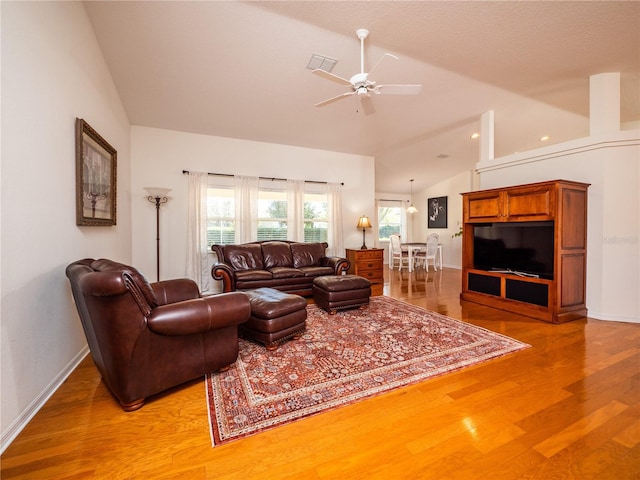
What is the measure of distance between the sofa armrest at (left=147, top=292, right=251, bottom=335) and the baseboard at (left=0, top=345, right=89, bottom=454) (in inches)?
31.7

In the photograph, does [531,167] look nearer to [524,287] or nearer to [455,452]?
[524,287]

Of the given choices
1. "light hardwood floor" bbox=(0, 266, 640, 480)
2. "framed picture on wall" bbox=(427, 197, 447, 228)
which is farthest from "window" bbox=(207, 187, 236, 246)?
"framed picture on wall" bbox=(427, 197, 447, 228)

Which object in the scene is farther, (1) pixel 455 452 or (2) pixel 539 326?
(2) pixel 539 326

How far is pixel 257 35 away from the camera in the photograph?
9.46 ft

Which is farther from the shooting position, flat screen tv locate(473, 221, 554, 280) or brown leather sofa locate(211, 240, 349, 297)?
brown leather sofa locate(211, 240, 349, 297)

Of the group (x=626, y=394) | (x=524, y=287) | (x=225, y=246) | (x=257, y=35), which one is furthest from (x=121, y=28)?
(x=524, y=287)

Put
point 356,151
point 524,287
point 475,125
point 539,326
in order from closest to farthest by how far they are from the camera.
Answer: point 539,326 → point 524,287 → point 475,125 → point 356,151

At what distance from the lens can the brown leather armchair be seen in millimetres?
1553

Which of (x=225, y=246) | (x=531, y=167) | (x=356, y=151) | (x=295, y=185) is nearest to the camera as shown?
(x=531, y=167)

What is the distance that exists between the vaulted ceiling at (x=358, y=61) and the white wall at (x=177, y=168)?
0.23m

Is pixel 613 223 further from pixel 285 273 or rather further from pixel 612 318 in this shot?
pixel 285 273

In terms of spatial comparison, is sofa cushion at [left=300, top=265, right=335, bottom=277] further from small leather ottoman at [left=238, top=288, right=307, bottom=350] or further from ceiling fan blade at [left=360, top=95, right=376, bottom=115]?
ceiling fan blade at [left=360, top=95, right=376, bottom=115]

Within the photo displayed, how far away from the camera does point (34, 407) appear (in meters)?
1.67

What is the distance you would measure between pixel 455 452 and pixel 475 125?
5.56 metres
